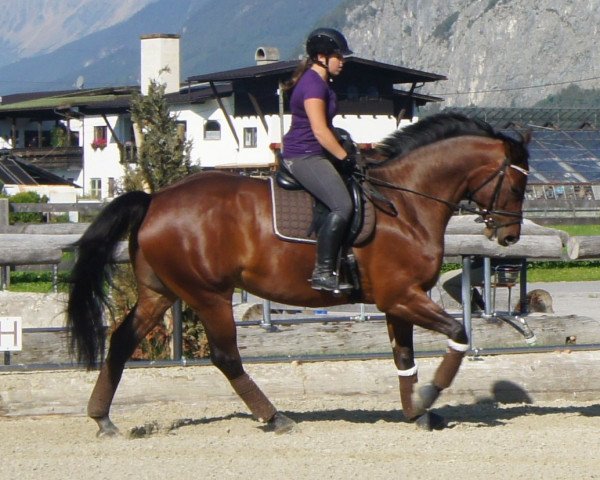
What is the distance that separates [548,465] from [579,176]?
135ft

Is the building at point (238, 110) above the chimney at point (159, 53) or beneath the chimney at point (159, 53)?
beneath

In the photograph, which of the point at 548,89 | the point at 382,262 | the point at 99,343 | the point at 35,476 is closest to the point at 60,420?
the point at 99,343

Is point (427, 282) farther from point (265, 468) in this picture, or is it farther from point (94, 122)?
point (94, 122)

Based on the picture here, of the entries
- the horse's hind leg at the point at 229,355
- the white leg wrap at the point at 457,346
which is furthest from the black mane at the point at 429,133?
the horse's hind leg at the point at 229,355

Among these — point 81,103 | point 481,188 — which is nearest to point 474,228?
point 481,188

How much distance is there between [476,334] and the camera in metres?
10.3

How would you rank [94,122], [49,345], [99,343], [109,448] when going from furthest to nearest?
[94,122] → [49,345] → [99,343] → [109,448]

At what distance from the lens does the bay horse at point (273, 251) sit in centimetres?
827

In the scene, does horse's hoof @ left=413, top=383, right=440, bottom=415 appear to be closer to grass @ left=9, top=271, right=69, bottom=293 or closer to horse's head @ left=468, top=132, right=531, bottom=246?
horse's head @ left=468, top=132, right=531, bottom=246

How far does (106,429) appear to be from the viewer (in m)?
8.37

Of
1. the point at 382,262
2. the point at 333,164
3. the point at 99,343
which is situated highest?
the point at 333,164

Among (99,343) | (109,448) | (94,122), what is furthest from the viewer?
(94,122)

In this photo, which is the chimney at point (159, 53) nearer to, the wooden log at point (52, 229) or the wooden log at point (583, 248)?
the wooden log at point (52, 229)

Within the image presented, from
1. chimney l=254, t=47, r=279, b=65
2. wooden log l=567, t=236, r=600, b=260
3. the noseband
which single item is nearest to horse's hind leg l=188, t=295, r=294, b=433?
the noseband
